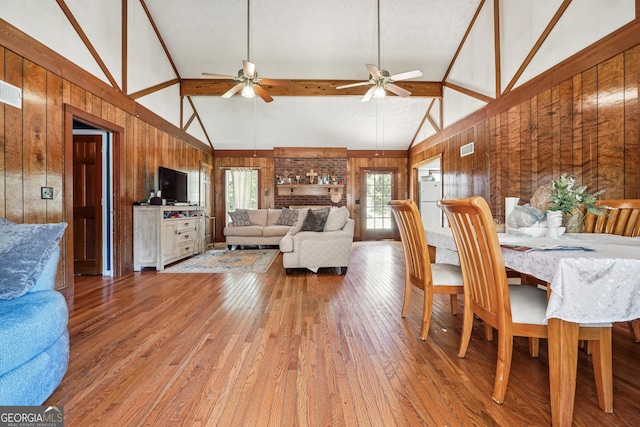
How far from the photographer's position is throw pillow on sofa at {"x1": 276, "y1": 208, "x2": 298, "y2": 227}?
7129 millimetres

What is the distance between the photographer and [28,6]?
268cm

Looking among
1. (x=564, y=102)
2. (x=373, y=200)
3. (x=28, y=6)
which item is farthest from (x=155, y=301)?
(x=373, y=200)

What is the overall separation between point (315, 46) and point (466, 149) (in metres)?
3.32

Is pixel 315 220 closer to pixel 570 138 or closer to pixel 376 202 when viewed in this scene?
pixel 570 138

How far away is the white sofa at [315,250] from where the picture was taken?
408 centimetres

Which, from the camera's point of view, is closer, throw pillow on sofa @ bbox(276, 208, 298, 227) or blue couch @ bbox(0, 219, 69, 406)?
blue couch @ bbox(0, 219, 69, 406)

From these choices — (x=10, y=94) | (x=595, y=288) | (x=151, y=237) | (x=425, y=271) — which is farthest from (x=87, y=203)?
(x=595, y=288)

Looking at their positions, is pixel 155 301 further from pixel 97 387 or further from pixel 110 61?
pixel 110 61

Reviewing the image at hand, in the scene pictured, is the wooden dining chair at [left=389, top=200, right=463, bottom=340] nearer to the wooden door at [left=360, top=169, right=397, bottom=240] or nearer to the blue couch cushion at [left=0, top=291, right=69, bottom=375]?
the blue couch cushion at [left=0, top=291, right=69, bottom=375]

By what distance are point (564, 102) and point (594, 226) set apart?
5.58ft

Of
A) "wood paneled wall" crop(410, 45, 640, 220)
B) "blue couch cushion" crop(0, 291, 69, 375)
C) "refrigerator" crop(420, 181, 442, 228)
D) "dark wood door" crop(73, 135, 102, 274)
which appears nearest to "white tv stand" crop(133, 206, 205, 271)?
"dark wood door" crop(73, 135, 102, 274)

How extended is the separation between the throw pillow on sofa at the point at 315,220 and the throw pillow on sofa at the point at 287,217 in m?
2.45

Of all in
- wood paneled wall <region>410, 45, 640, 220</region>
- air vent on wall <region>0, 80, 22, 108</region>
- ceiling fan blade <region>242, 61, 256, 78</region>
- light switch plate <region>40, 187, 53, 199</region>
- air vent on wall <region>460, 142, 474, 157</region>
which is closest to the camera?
air vent on wall <region>0, 80, 22, 108</region>

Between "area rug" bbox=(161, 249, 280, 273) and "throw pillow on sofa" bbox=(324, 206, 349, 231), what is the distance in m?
1.18
